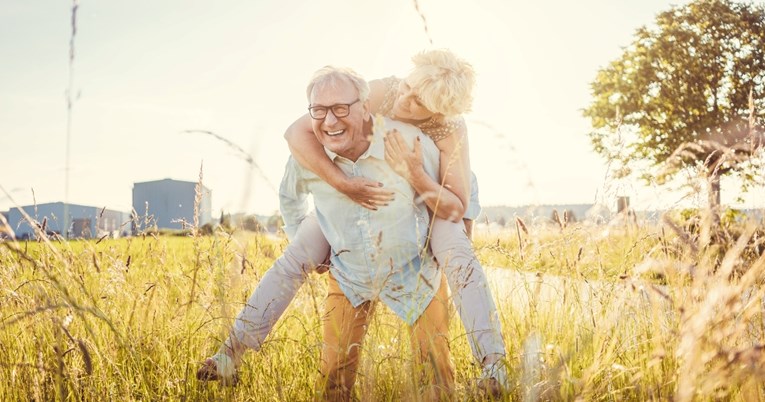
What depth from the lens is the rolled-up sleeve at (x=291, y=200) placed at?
123 inches

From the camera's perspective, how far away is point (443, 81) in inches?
105

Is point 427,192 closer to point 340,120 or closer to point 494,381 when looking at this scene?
point 340,120

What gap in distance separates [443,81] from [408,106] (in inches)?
10.3

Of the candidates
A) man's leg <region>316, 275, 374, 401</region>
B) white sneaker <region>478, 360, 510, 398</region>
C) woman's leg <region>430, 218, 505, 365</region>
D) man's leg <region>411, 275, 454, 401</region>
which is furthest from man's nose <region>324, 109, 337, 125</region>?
white sneaker <region>478, 360, 510, 398</region>

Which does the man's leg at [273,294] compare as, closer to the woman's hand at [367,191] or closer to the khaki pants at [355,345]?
the khaki pants at [355,345]

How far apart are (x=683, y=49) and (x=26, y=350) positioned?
22.2 metres

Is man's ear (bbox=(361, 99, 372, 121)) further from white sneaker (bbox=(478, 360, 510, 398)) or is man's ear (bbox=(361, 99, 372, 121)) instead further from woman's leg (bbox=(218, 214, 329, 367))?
white sneaker (bbox=(478, 360, 510, 398))

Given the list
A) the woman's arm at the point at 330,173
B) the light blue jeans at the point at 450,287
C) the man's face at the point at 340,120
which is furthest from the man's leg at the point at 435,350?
the man's face at the point at 340,120

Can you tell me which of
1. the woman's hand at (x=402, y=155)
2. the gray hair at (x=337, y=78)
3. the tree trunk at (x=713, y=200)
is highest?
the gray hair at (x=337, y=78)

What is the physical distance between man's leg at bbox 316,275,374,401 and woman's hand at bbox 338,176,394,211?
496 millimetres

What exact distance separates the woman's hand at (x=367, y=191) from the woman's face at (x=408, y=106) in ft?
1.36

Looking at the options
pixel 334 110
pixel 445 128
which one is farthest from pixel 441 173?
pixel 334 110

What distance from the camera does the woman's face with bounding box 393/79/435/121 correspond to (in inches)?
111

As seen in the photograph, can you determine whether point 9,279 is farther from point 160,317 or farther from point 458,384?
point 458,384
